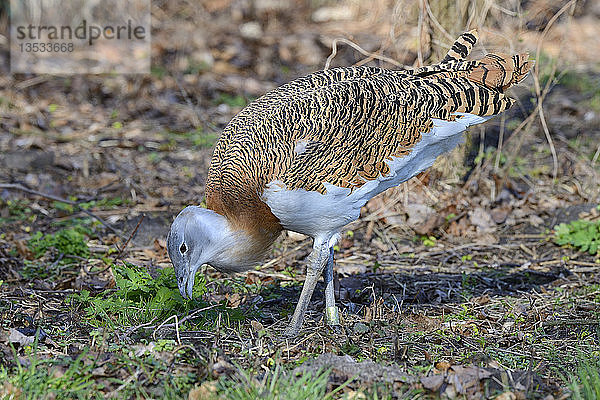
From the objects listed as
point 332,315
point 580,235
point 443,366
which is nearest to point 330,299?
point 332,315

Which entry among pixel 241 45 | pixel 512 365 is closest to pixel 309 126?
pixel 512 365

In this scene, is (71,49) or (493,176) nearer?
(493,176)

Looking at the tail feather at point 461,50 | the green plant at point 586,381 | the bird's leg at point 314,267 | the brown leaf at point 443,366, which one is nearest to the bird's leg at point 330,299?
the bird's leg at point 314,267

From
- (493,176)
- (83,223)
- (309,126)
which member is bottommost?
(83,223)

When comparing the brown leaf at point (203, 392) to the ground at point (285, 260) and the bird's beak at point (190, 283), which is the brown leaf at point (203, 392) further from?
the bird's beak at point (190, 283)

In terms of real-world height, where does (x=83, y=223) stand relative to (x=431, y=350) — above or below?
below

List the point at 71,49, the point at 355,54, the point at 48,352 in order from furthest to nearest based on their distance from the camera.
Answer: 1. the point at 71,49
2. the point at 355,54
3. the point at 48,352

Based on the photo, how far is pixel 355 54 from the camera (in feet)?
31.4

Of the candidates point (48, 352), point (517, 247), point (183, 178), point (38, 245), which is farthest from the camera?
point (183, 178)

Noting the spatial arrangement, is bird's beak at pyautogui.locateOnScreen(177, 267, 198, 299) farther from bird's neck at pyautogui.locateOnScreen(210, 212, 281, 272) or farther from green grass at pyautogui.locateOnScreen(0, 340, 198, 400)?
green grass at pyautogui.locateOnScreen(0, 340, 198, 400)

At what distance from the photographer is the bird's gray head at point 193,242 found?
13.1 ft

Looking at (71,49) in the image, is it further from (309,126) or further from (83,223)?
(309,126)

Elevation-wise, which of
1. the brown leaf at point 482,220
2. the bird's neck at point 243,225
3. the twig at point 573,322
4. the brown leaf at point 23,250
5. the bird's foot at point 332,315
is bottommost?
the brown leaf at point 23,250

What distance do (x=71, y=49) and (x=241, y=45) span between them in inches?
97.2
